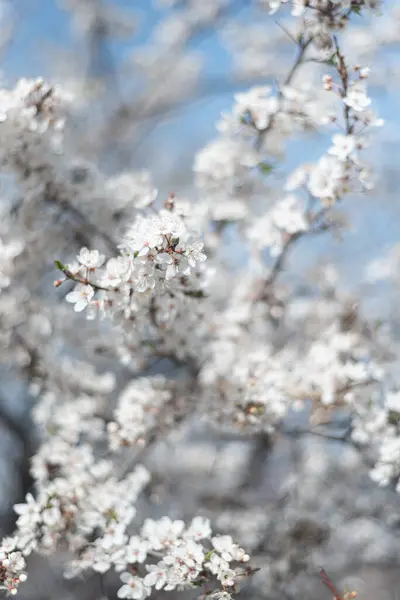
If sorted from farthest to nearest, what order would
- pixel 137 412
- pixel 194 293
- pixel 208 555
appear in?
pixel 137 412, pixel 194 293, pixel 208 555

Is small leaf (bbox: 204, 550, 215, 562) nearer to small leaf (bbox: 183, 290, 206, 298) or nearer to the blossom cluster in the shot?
the blossom cluster

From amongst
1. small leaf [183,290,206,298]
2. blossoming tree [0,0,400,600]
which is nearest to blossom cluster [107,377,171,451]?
blossoming tree [0,0,400,600]

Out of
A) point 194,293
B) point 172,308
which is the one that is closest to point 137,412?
point 172,308

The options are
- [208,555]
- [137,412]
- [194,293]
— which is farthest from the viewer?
[137,412]

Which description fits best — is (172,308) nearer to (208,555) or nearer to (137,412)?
(137,412)

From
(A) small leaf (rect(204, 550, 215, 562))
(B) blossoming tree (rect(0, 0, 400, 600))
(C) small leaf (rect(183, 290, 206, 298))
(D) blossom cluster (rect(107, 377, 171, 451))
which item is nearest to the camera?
(A) small leaf (rect(204, 550, 215, 562))

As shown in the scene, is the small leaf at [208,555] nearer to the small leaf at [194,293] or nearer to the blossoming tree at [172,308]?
the blossoming tree at [172,308]

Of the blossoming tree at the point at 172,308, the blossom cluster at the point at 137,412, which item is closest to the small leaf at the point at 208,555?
the blossoming tree at the point at 172,308

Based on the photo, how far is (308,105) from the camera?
2863 mm

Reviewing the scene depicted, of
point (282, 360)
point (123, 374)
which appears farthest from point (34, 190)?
point (123, 374)

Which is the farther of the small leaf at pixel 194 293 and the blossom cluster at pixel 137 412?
the blossom cluster at pixel 137 412

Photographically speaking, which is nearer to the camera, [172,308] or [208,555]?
[208,555]

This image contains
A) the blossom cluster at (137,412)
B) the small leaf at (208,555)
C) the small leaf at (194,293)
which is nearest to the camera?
the small leaf at (208,555)

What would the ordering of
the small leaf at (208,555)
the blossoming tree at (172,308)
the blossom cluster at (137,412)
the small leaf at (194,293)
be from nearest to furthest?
the small leaf at (208,555)
the blossoming tree at (172,308)
the small leaf at (194,293)
the blossom cluster at (137,412)
